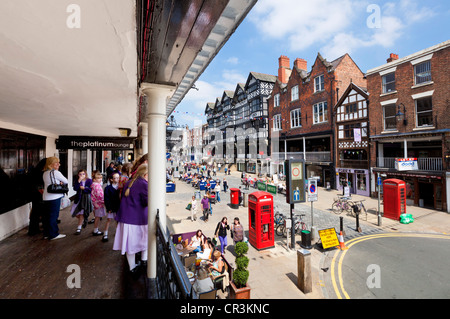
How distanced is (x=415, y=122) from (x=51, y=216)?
2221 centimetres

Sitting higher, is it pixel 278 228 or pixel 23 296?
pixel 23 296

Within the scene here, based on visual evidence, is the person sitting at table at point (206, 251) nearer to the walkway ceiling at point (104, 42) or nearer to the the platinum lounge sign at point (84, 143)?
the walkway ceiling at point (104, 42)

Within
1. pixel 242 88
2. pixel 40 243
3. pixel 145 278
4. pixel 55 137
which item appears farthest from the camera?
pixel 242 88

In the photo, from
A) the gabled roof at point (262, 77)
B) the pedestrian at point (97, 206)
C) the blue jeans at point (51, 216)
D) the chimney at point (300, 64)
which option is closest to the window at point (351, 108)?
the chimney at point (300, 64)

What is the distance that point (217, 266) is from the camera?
245 inches

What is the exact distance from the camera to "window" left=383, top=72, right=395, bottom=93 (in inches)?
692

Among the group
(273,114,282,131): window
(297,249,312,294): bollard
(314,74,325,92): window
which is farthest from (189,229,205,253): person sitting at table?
(273,114,282,131): window

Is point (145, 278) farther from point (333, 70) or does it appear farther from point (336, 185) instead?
point (333, 70)

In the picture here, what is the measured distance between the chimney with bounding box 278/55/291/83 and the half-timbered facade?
12.6 meters

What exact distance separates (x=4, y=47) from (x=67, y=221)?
22.6ft

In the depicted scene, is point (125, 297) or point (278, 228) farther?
point (278, 228)

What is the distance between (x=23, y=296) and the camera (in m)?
3.31

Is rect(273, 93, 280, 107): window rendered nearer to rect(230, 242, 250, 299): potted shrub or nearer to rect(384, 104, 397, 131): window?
rect(384, 104, 397, 131): window
